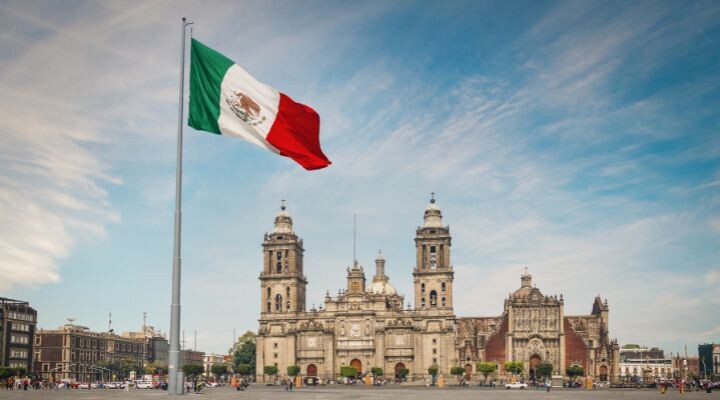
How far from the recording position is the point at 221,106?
1850cm

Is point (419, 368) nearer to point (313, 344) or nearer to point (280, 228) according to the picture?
point (313, 344)

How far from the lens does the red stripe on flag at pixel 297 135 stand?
749 inches

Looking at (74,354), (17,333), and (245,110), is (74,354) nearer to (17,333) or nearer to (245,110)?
(17,333)

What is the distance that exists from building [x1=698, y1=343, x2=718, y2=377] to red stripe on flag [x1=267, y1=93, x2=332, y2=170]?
16635cm

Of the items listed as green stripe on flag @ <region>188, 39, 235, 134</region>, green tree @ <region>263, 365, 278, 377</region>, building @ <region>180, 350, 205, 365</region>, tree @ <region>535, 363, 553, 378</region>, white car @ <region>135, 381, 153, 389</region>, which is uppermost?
green stripe on flag @ <region>188, 39, 235, 134</region>

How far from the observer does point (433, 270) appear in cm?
10931

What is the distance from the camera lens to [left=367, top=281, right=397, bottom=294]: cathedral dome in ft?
417

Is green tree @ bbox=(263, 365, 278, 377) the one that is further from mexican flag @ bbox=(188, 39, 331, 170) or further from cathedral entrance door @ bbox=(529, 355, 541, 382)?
mexican flag @ bbox=(188, 39, 331, 170)

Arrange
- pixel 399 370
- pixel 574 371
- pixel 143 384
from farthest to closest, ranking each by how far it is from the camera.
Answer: pixel 399 370 < pixel 574 371 < pixel 143 384

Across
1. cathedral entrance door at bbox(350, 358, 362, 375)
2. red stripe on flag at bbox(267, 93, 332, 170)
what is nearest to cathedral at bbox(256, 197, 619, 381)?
cathedral entrance door at bbox(350, 358, 362, 375)

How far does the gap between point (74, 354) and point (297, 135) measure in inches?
4586

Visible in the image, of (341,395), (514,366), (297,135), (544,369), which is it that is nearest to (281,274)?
(514,366)

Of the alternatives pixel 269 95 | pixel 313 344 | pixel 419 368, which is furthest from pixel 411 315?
pixel 269 95

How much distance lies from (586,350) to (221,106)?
333ft
